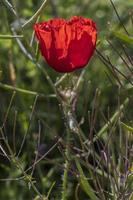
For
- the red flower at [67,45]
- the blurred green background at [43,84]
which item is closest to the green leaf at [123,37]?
the red flower at [67,45]

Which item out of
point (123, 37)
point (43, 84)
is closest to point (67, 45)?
point (123, 37)

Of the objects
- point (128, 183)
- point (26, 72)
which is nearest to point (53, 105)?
point (26, 72)

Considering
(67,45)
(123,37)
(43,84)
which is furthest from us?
(43,84)

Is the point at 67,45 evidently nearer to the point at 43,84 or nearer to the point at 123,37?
the point at 123,37

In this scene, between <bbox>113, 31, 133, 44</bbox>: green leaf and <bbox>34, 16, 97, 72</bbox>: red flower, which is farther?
<bbox>34, 16, 97, 72</bbox>: red flower

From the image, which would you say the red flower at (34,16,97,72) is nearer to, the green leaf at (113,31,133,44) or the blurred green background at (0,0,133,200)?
the green leaf at (113,31,133,44)

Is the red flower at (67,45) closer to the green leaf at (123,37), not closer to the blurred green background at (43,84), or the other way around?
→ the green leaf at (123,37)

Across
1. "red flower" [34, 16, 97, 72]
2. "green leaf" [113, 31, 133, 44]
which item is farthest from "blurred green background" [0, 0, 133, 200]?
"green leaf" [113, 31, 133, 44]

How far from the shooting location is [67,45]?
124cm

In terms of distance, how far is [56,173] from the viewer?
6.53ft

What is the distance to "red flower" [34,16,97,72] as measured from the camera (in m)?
1.24

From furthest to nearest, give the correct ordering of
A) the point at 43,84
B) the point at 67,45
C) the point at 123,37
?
the point at 43,84
the point at 67,45
the point at 123,37

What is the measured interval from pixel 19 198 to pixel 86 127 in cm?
36

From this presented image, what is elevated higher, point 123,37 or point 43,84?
point 123,37
